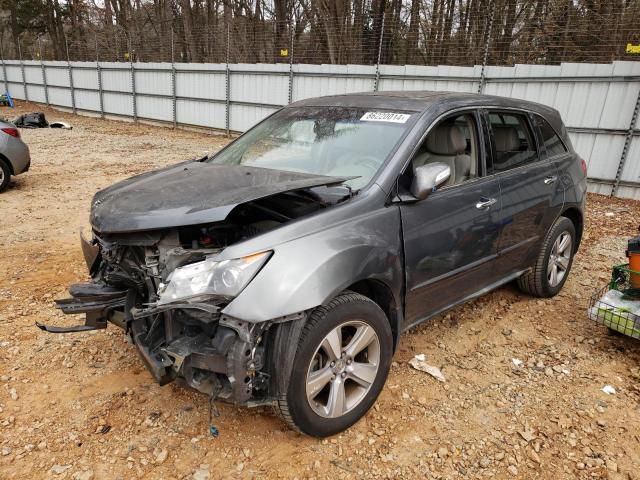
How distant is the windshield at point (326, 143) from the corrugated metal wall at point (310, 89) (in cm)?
726

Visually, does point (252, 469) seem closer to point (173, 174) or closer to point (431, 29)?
point (173, 174)

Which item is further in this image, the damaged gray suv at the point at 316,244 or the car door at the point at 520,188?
the car door at the point at 520,188

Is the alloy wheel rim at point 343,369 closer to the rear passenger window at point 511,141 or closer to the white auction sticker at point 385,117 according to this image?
the white auction sticker at point 385,117

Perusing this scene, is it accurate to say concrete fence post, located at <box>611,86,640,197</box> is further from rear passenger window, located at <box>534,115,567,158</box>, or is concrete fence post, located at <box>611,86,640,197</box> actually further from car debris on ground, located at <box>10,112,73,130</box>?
car debris on ground, located at <box>10,112,73,130</box>

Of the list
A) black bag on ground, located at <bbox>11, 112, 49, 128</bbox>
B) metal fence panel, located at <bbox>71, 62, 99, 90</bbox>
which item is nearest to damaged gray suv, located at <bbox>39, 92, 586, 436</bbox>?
black bag on ground, located at <bbox>11, 112, 49, 128</bbox>

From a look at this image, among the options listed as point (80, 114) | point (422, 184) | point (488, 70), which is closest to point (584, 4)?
point (488, 70)

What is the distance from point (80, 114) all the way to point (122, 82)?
4.08 metres

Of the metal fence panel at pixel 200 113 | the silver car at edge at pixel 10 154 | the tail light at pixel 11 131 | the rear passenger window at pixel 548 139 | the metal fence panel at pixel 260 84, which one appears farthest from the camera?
the metal fence panel at pixel 200 113

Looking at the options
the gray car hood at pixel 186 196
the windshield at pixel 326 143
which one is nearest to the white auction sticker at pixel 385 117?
the windshield at pixel 326 143

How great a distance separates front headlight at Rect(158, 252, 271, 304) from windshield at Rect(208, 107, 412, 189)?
897 millimetres

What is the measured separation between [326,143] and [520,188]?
1559 millimetres

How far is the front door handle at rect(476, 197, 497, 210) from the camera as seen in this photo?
3.17 m

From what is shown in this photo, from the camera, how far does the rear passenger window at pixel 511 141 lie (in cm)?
347

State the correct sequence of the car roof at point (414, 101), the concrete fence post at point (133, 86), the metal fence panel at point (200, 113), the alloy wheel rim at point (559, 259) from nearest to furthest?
1. the car roof at point (414, 101)
2. the alloy wheel rim at point (559, 259)
3. the metal fence panel at point (200, 113)
4. the concrete fence post at point (133, 86)
